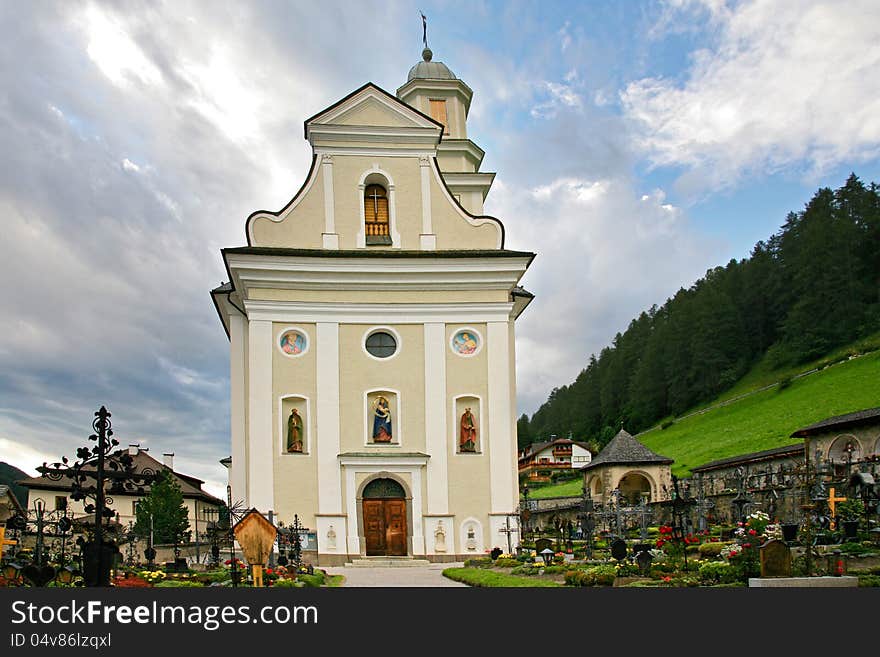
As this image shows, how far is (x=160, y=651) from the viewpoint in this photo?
9.75 meters

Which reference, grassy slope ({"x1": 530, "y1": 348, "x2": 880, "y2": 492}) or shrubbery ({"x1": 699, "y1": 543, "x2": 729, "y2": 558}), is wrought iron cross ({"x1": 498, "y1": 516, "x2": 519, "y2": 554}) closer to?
shrubbery ({"x1": 699, "y1": 543, "x2": 729, "y2": 558})

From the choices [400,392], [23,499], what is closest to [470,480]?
[400,392]

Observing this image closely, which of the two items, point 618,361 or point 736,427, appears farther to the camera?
point 618,361

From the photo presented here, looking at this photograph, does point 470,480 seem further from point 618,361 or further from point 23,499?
point 618,361

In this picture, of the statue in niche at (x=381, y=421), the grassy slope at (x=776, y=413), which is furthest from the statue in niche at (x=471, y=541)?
the grassy slope at (x=776, y=413)

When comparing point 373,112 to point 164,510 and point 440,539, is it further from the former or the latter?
point 164,510

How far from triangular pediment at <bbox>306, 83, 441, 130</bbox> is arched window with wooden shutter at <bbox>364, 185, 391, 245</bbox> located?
2123 mm

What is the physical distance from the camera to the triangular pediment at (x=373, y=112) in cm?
2983

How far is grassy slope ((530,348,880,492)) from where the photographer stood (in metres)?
54.6

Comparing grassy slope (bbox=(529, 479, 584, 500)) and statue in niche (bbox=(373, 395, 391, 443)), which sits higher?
statue in niche (bbox=(373, 395, 391, 443))

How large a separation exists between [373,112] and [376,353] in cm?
778

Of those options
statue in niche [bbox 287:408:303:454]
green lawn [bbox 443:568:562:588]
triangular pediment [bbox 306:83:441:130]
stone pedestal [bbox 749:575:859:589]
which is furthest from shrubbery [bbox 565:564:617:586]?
triangular pediment [bbox 306:83:441:130]

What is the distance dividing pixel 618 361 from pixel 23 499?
6887cm

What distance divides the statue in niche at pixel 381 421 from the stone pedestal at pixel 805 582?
52.2 ft
